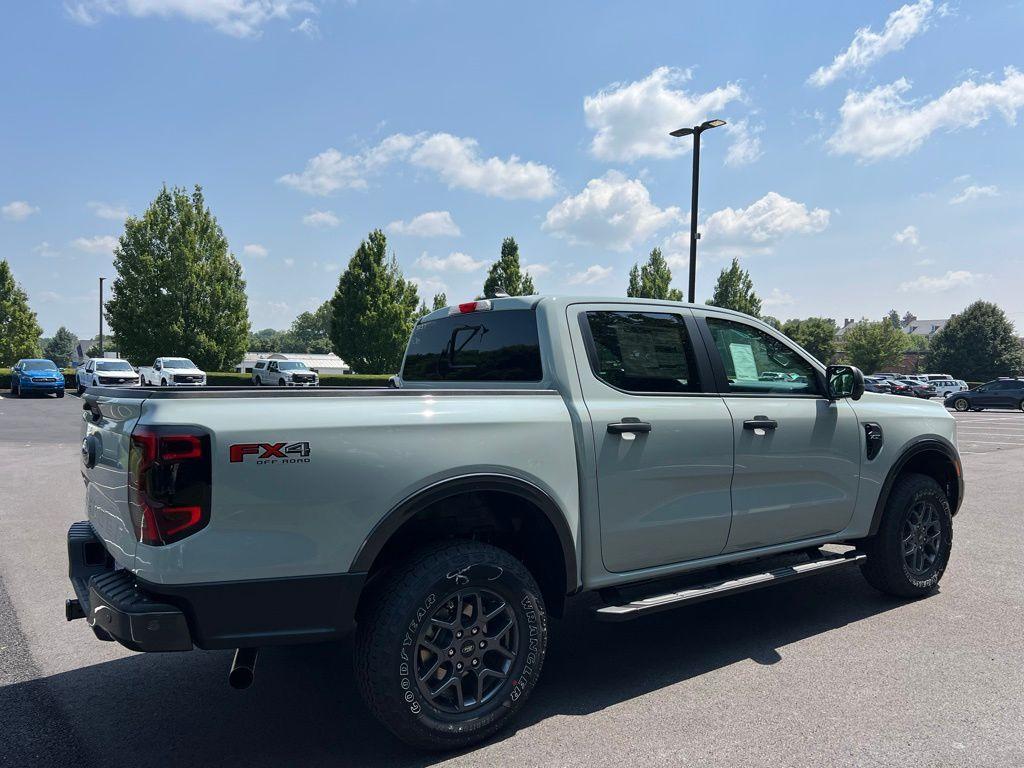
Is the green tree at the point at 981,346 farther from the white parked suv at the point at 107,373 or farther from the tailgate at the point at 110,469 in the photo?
the tailgate at the point at 110,469

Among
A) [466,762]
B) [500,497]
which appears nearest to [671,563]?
[500,497]

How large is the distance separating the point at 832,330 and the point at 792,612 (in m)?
89.8

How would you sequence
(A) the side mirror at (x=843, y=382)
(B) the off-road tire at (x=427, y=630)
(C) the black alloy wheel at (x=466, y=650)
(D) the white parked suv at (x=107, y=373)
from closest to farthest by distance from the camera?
(B) the off-road tire at (x=427, y=630) → (C) the black alloy wheel at (x=466, y=650) → (A) the side mirror at (x=843, y=382) → (D) the white parked suv at (x=107, y=373)

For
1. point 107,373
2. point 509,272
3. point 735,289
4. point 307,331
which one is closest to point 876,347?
point 735,289

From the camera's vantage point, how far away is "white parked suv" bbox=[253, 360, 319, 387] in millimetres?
36656

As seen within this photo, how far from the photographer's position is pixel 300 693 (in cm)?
354

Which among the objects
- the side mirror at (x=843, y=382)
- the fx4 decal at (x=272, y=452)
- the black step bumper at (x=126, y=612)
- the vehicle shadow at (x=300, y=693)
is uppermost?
the side mirror at (x=843, y=382)

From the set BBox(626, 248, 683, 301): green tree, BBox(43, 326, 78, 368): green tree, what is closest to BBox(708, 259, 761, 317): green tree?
BBox(626, 248, 683, 301): green tree

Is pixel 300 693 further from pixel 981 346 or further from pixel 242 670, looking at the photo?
pixel 981 346

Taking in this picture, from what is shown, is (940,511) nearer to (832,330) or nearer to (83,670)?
(83,670)

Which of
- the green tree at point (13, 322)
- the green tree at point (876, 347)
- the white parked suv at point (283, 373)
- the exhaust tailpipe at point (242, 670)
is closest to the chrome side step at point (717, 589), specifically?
the exhaust tailpipe at point (242, 670)

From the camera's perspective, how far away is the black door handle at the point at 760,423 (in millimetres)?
3936

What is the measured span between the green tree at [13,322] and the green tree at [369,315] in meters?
21.4

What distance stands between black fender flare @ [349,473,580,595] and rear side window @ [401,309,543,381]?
2.31 feet
